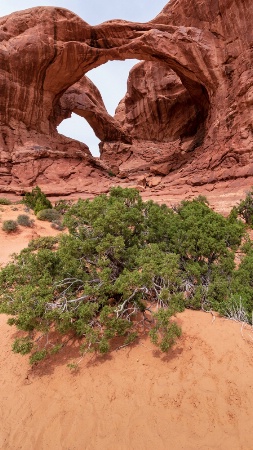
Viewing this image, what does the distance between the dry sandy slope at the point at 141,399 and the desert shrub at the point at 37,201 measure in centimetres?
1235

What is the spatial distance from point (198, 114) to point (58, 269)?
26.6 meters

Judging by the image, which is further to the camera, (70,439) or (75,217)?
(75,217)

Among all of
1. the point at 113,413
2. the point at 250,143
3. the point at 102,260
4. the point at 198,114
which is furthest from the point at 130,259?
the point at 198,114

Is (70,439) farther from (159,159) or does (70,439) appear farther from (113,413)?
(159,159)

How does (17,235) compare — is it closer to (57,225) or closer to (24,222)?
(24,222)

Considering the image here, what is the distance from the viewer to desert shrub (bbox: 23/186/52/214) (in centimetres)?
1581

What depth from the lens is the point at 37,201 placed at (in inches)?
637

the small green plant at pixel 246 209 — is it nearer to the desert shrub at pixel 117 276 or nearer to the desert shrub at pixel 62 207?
the desert shrub at pixel 117 276

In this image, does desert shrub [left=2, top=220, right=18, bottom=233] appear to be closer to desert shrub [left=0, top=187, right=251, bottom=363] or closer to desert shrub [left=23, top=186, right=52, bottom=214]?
A: desert shrub [left=23, top=186, right=52, bottom=214]

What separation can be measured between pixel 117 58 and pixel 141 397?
84.6 ft

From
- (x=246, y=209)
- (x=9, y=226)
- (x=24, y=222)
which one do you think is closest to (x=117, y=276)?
(x=9, y=226)

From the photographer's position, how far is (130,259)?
16.4 feet

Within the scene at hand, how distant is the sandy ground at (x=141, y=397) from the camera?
2988 mm

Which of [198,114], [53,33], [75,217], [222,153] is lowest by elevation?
[75,217]
